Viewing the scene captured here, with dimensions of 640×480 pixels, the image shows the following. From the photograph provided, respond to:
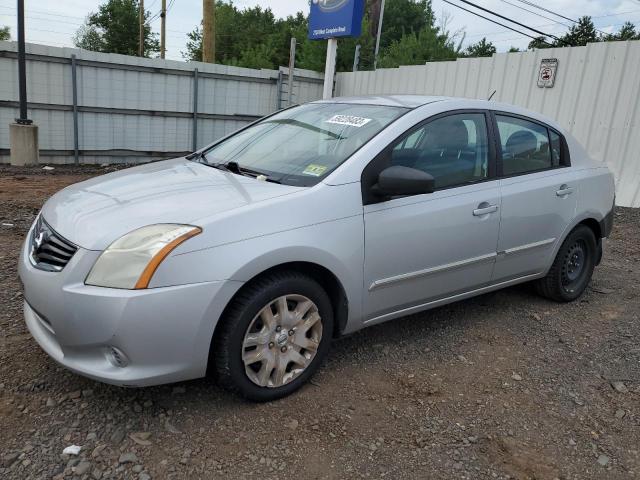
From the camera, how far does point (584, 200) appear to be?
4.24 m

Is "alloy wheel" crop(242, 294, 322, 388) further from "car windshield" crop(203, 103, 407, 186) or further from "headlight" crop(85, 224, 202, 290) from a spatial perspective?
"car windshield" crop(203, 103, 407, 186)

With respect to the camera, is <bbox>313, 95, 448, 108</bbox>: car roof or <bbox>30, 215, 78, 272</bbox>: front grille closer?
<bbox>30, 215, 78, 272</bbox>: front grille

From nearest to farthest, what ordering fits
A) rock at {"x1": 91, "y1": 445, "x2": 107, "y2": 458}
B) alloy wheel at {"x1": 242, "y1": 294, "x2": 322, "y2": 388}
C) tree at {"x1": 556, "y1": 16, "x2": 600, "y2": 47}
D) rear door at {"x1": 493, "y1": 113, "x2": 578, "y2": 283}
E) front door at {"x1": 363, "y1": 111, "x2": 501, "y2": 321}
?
rock at {"x1": 91, "y1": 445, "x2": 107, "y2": 458}
alloy wheel at {"x1": 242, "y1": 294, "x2": 322, "y2": 388}
front door at {"x1": 363, "y1": 111, "x2": 501, "y2": 321}
rear door at {"x1": 493, "y1": 113, "x2": 578, "y2": 283}
tree at {"x1": 556, "y1": 16, "x2": 600, "y2": 47}

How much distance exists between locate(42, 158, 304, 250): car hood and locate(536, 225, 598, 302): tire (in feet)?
8.35

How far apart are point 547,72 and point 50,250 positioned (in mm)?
8421

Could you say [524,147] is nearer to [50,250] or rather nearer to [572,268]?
[572,268]

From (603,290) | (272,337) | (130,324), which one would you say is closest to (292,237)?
(272,337)

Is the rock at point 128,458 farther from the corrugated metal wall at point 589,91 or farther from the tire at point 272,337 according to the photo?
the corrugated metal wall at point 589,91

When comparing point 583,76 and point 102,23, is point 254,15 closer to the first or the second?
point 102,23

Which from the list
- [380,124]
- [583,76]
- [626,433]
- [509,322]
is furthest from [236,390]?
[583,76]

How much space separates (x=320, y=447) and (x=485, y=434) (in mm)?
833

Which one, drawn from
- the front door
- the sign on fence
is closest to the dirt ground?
the front door

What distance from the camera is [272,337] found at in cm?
269

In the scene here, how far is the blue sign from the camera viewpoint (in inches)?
389
